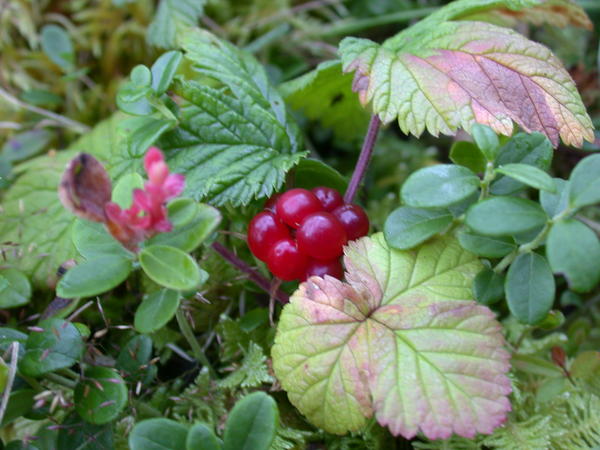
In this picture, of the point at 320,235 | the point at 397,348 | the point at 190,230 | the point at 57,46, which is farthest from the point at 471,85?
the point at 57,46

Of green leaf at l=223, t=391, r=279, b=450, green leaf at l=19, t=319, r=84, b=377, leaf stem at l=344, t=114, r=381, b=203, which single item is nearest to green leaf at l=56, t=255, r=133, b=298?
green leaf at l=19, t=319, r=84, b=377

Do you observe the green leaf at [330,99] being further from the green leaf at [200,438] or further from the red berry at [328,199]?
the green leaf at [200,438]

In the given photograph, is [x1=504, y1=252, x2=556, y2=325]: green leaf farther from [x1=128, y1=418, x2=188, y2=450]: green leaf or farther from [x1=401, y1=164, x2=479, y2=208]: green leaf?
[x1=128, y1=418, x2=188, y2=450]: green leaf

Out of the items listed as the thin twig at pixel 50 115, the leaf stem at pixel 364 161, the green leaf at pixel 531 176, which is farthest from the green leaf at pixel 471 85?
the thin twig at pixel 50 115

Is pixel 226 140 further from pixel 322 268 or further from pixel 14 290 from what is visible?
pixel 14 290

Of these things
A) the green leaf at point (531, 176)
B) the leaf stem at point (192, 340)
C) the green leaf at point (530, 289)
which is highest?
the green leaf at point (531, 176)
